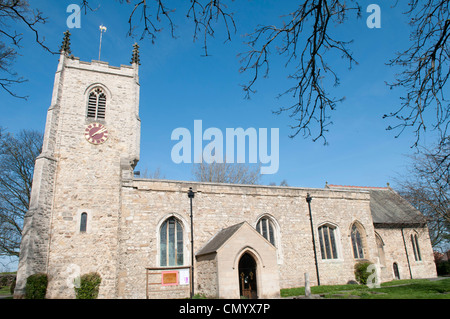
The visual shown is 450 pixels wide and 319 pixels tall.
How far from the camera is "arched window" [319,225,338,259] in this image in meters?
18.4

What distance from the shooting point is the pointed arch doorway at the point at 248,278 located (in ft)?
47.6

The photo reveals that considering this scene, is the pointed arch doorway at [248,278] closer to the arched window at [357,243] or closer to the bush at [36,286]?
the arched window at [357,243]

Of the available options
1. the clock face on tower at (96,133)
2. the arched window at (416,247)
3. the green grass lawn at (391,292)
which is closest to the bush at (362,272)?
the green grass lawn at (391,292)

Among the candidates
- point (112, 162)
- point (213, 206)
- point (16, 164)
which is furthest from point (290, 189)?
point (16, 164)

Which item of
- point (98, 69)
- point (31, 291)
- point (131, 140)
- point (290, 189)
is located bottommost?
point (31, 291)

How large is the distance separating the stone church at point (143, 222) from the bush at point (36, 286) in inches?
13.3

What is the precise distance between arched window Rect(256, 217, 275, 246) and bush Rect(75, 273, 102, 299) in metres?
8.26

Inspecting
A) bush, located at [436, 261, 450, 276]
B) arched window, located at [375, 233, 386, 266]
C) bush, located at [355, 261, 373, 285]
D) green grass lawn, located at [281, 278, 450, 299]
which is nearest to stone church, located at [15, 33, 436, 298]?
bush, located at [355, 261, 373, 285]

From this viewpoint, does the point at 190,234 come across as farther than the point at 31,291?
Yes

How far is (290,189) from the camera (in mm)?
18609

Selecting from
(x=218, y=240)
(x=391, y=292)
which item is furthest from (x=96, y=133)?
(x=391, y=292)
